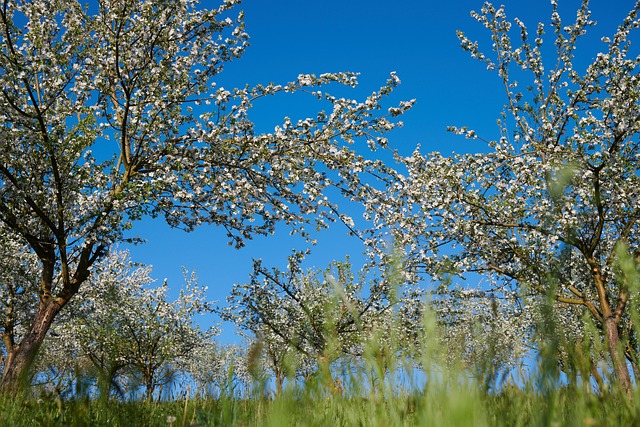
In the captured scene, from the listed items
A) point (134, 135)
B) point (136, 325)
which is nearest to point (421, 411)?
point (134, 135)

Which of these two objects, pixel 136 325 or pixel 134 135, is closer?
pixel 134 135

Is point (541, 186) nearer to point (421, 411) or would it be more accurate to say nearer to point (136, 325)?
point (421, 411)

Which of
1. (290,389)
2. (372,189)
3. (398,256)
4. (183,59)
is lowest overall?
(290,389)

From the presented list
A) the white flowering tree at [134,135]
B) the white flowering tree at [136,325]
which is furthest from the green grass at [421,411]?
the white flowering tree at [136,325]

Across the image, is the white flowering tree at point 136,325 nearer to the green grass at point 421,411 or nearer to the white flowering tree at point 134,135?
the white flowering tree at point 134,135

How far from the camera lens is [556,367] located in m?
1.78

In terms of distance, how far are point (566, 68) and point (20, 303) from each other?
2197cm

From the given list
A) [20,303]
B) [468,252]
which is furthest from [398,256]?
[20,303]

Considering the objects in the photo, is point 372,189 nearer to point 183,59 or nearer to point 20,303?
point 183,59

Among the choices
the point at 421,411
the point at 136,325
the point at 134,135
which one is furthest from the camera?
the point at 136,325

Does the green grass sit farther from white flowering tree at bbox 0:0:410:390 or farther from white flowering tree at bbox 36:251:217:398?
white flowering tree at bbox 36:251:217:398

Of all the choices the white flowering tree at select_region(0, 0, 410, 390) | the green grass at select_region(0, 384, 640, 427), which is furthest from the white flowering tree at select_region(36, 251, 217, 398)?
the green grass at select_region(0, 384, 640, 427)

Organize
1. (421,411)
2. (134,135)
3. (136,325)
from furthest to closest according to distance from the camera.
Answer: (136,325) → (134,135) → (421,411)

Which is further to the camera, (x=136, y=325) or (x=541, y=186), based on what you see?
(x=136, y=325)
